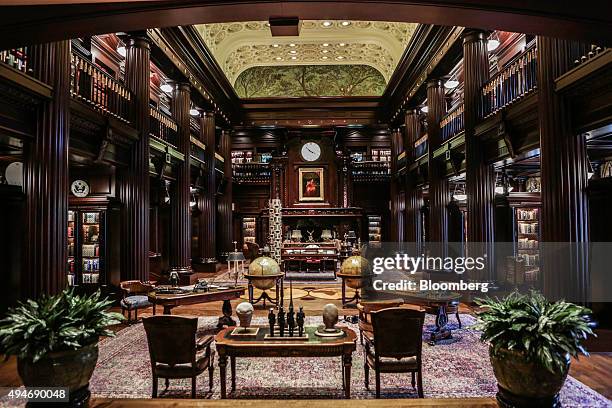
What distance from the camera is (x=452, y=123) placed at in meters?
9.84

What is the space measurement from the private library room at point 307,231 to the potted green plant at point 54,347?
1 cm

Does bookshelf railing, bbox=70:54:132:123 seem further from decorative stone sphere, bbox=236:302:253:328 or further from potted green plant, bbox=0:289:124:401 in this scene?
potted green plant, bbox=0:289:124:401

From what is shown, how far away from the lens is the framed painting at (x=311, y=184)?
17.0 meters

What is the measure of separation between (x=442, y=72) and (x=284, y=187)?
827 centimetres

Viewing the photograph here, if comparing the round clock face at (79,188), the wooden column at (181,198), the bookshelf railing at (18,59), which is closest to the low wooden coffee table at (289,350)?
the bookshelf railing at (18,59)

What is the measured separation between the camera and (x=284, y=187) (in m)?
17.0

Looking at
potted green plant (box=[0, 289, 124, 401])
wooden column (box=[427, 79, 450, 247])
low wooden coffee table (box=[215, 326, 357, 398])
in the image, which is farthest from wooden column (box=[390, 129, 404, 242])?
potted green plant (box=[0, 289, 124, 401])

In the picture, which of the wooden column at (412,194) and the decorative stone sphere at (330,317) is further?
the wooden column at (412,194)

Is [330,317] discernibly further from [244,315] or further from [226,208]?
[226,208]

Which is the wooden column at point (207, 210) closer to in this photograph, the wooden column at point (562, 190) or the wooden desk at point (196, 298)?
the wooden desk at point (196, 298)

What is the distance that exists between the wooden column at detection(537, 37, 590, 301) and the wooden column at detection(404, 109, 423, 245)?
26.8ft

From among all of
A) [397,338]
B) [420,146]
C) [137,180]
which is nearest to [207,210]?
[137,180]

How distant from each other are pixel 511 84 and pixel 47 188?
729 centimetres

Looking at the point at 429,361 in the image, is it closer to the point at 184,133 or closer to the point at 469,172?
the point at 469,172
